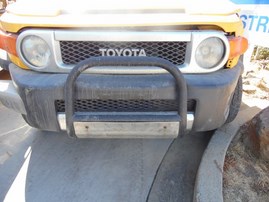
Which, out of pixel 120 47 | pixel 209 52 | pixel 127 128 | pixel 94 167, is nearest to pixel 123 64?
pixel 120 47

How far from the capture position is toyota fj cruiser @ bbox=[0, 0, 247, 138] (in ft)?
5.82

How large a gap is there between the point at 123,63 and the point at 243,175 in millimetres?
1340

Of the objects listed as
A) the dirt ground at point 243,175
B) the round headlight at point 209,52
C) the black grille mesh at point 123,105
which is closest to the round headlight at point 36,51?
the black grille mesh at point 123,105

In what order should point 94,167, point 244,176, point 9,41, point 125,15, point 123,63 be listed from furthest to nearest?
point 94,167
point 244,176
point 9,41
point 125,15
point 123,63

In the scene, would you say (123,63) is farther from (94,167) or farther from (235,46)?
(94,167)

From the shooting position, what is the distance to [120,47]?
1857mm

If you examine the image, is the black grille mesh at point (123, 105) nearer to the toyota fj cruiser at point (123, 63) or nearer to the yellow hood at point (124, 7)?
the toyota fj cruiser at point (123, 63)

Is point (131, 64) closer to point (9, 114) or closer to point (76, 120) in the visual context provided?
point (76, 120)

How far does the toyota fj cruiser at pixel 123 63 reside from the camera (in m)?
1.77

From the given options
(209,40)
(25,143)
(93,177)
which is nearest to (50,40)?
(209,40)

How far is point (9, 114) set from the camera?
133 inches

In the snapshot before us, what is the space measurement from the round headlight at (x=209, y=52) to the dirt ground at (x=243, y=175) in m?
0.90

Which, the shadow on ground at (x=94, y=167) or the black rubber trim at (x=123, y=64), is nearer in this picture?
the black rubber trim at (x=123, y=64)

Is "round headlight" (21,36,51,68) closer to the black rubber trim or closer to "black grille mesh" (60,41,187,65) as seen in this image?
"black grille mesh" (60,41,187,65)
